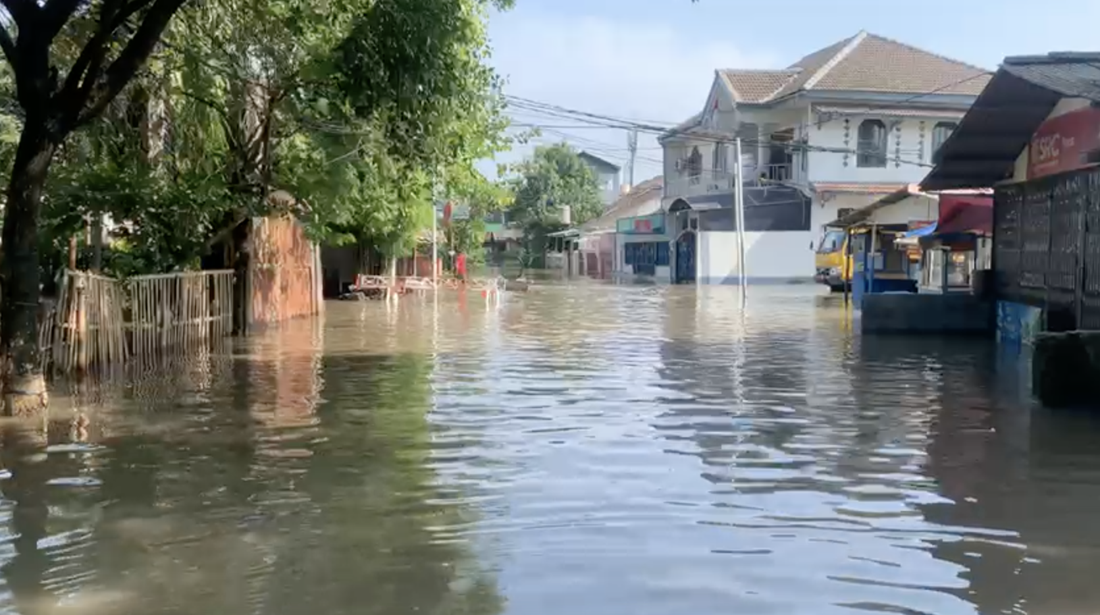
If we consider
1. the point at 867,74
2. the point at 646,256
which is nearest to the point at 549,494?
the point at 867,74

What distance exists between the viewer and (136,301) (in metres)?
14.1

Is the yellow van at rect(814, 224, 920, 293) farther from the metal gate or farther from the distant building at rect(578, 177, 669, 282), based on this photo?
the distant building at rect(578, 177, 669, 282)

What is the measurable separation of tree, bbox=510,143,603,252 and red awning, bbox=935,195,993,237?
45.8m

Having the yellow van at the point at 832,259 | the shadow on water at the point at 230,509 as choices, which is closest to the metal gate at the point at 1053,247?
the shadow on water at the point at 230,509

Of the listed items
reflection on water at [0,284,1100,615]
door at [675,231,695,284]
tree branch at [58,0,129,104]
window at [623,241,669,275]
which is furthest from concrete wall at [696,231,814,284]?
tree branch at [58,0,129,104]

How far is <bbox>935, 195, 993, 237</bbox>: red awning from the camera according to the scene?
20.1m

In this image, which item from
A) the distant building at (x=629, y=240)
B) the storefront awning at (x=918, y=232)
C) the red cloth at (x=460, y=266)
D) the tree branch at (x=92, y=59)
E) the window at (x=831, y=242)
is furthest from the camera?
the distant building at (x=629, y=240)

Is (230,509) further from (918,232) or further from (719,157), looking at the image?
(719,157)

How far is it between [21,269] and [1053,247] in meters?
13.9

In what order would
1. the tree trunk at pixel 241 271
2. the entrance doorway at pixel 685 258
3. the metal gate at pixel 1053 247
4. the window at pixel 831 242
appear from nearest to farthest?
the metal gate at pixel 1053 247, the tree trunk at pixel 241 271, the window at pixel 831 242, the entrance doorway at pixel 685 258

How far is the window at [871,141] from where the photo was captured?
40.3 metres

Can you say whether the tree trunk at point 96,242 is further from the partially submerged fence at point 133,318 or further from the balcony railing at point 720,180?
the balcony railing at point 720,180

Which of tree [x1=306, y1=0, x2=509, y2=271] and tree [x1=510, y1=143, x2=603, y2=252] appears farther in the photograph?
tree [x1=510, y1=143, x2=603, y2=252]

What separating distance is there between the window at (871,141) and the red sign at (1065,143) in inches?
955
